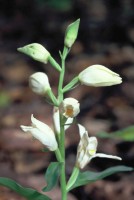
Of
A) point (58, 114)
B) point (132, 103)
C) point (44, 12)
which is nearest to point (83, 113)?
point (132, 103)

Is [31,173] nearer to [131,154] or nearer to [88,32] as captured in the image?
[131,154]

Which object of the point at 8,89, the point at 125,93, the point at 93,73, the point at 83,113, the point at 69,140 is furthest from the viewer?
the point at 8,89

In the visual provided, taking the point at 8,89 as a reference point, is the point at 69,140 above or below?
above

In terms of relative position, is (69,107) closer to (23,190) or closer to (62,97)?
(62,97)

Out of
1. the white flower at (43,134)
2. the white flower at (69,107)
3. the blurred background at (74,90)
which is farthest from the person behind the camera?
the blurred background at (74,90)

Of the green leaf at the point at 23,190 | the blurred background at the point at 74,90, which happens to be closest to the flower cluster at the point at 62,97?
the green leaf at the point at 23,190

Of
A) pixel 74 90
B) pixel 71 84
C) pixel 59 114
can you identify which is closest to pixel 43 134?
pixel 59 114

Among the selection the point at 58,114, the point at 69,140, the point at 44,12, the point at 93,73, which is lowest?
the point at 44,12

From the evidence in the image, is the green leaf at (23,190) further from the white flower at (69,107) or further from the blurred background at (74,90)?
the blurred background at (74,90)

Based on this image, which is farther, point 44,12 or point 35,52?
point 44,12
